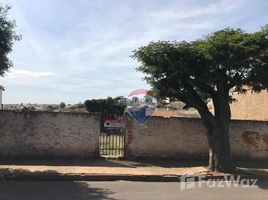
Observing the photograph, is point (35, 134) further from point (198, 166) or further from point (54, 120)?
point (198, 166)

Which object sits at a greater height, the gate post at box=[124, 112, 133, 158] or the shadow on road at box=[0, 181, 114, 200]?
the gate post at box=[124, 112, 133, 158]

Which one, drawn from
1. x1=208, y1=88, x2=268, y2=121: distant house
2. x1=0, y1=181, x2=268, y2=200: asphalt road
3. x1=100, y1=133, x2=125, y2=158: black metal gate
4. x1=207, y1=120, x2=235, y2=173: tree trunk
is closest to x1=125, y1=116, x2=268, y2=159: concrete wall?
x1=100, y1=133, x2=125, y2=158: black metal gate

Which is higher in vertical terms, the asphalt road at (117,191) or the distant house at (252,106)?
the distant house at (252,106)

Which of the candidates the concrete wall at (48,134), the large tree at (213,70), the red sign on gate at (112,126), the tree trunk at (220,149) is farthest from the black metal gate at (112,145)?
the tree trunk at (220,149)

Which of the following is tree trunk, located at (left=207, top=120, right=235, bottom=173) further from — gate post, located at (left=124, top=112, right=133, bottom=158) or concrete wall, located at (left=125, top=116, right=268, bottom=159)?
gate post, located at (left=124, top=112, right=133, bottom=158)

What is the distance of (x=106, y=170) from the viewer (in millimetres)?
14820

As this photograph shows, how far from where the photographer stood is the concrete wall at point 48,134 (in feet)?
56.0

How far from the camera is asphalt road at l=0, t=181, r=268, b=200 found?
34.8 ft

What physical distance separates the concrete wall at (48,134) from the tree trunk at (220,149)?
14.5ft

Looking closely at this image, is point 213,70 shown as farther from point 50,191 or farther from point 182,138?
point 50,191

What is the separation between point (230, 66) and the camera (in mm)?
14164

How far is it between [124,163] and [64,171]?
9.92 ft

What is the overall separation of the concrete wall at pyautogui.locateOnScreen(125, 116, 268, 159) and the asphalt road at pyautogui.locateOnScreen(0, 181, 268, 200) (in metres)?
4.43

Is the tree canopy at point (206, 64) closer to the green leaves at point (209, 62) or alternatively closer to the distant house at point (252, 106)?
the green leaves at point (209, 62)
